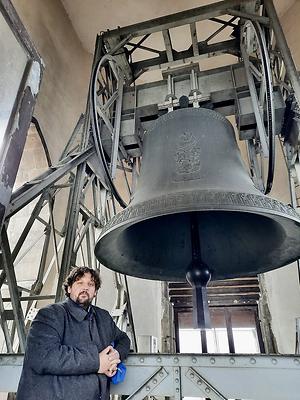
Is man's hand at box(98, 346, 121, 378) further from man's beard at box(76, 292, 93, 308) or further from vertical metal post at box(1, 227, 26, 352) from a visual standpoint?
vertical metal post at box(1, 227, 26, 352)

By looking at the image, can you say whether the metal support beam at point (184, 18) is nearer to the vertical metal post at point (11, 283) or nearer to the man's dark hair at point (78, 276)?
the vertical metal post at point (11, 283)

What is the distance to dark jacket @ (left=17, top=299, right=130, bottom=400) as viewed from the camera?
0.93 metres

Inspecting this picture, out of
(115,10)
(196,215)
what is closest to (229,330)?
(196,215)

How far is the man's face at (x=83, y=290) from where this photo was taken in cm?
118

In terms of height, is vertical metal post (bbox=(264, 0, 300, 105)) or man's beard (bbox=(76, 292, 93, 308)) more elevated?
vertical metal post (bbox=(264, 0, 300, 105))

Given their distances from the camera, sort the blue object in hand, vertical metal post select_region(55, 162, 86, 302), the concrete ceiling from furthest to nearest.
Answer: the concrete ceiling, vertical metal post select_region(55, 162, 86, 302), the blue object in hand

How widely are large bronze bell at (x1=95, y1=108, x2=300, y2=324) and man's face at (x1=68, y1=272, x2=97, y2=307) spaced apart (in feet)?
0.62

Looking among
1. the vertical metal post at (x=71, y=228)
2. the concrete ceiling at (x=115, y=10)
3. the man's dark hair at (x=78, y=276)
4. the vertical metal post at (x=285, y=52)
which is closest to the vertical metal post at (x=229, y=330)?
the vertical metal post at (x=71, y=228)

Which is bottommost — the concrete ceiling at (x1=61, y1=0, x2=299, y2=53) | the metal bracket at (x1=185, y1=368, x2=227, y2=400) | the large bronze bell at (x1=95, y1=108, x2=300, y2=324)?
the metal bracket at (x1=185, y1=368, x2=227, y2=400)

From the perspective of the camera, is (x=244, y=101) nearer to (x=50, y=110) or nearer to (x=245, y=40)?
(x=245, y=40)

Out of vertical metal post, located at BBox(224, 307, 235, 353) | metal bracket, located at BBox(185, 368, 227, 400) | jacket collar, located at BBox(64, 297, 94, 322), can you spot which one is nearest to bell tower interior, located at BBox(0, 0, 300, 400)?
metal bracket, located at BBox(185, 368, 227, 400)

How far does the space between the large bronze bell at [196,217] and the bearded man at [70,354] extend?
342 mm

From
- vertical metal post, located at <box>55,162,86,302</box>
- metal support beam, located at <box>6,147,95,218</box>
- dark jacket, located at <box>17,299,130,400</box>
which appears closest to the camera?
dark jacket, located at <box>17,299,130,400</box>

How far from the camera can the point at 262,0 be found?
2.04 metres
